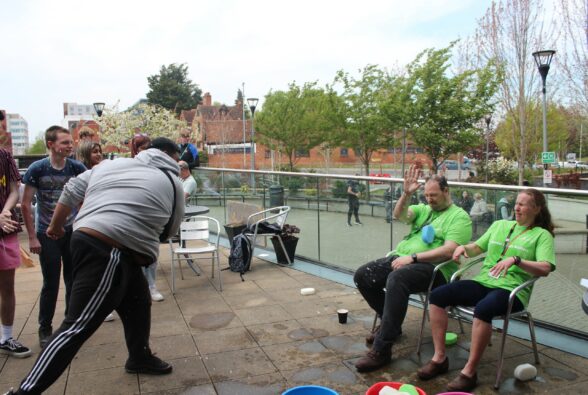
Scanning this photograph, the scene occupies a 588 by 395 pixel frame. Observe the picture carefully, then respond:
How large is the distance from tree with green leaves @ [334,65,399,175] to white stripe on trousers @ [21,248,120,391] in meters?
21.3

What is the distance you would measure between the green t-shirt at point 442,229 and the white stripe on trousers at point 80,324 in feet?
7.26

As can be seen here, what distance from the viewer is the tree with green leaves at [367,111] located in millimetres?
23872

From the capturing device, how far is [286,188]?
23.1 feet

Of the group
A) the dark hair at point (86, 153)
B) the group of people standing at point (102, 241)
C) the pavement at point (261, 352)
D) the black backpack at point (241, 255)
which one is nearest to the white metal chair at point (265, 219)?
the black backpack at point (241, 255)

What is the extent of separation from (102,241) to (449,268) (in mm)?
2459

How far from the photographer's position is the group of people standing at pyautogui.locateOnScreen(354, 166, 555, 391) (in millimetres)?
3084

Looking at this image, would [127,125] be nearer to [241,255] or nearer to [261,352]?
[241,255]

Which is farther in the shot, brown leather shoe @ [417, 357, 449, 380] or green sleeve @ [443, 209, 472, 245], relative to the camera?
green sleeve @ [443, 209, 472, 245]

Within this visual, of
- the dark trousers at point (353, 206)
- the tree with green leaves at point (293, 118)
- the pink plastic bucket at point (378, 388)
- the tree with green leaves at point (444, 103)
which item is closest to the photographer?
the pink plastic bucket at point (378, 388)

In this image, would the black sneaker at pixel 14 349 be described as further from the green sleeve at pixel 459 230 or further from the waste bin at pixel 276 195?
the waste bin at pixel 276 195

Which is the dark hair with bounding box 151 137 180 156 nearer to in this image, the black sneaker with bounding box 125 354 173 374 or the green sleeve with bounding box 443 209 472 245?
the black sneaker with bounding box 125 354 173 374

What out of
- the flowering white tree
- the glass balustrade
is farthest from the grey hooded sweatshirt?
the flowering white tree

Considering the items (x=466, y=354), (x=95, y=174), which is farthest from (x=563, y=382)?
(x=95, y=174)

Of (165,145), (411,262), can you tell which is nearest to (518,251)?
(411,262)
